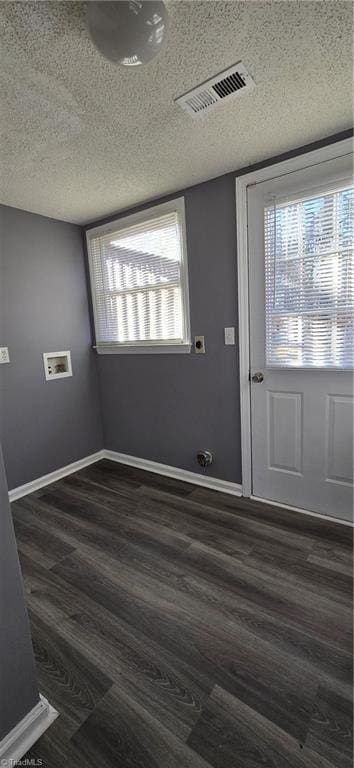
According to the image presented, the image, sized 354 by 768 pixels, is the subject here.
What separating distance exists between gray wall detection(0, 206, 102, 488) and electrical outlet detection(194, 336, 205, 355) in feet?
4.12

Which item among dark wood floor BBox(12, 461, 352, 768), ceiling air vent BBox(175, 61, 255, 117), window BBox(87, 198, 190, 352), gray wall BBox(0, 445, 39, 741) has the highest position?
ceiling air vent BBox(175, 61, 255, 117)

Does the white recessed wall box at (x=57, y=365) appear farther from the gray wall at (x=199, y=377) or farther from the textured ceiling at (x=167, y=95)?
the textured ceiling at (x=167, y=95)

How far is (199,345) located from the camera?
8.21ft

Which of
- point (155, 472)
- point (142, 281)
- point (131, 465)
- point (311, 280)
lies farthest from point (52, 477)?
point (311, 280)

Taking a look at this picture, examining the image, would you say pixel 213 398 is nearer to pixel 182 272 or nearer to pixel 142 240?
pixel 182 272

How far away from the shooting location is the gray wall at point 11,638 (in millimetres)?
952

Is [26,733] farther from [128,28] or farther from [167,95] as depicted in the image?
[167,95]

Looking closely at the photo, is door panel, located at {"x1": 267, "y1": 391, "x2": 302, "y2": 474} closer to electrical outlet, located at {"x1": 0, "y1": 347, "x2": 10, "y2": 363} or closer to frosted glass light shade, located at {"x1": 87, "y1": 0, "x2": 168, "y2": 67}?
frosted glass light shade, located at {"x1": 87, "y1": 0, "x2": 168, "y2": 67}

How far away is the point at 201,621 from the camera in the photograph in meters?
1.46

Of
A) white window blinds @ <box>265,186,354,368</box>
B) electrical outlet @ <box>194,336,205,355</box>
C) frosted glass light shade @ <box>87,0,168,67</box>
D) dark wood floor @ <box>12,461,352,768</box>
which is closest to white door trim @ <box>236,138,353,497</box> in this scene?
white window blinds @ <box>265,186,354,368</box>

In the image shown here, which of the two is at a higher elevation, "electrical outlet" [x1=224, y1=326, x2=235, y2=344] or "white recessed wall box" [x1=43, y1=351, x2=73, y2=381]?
"electrical outlet" [x1=224, y1=326, x2=235, y2=344]

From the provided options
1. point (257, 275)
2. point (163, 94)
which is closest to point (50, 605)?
point (257, 275)

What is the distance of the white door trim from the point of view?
1.84 meters

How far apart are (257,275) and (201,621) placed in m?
1.99
